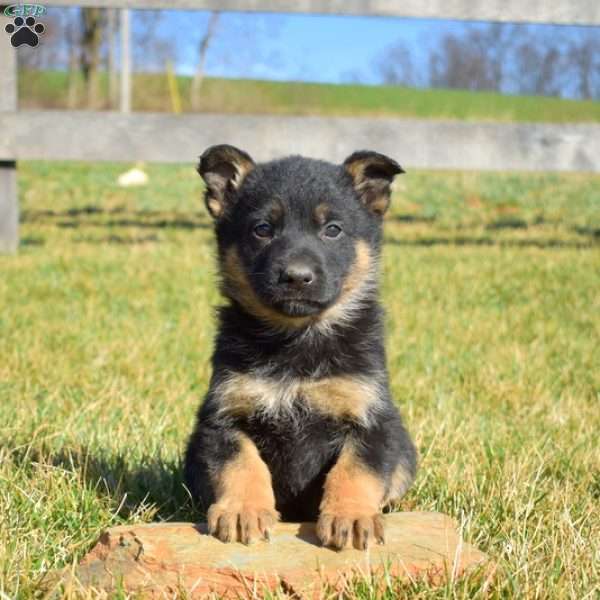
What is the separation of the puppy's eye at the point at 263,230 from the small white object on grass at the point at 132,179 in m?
11.0

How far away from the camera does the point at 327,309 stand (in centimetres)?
307

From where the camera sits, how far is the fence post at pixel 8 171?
720cm

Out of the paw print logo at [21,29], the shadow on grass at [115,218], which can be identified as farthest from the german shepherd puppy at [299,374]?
the shadow on grass at [115,218]

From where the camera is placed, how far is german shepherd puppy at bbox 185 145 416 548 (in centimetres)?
264

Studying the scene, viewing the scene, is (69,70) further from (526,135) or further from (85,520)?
(85,520)

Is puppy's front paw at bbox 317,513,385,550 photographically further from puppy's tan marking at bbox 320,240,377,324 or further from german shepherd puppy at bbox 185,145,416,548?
puppy's tan marking at bbox 320,240,377,324

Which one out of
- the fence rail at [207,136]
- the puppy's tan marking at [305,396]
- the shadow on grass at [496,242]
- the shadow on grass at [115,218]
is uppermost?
the fence rail at [207,136]

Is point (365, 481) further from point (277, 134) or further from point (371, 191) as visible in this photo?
point (277, 134)

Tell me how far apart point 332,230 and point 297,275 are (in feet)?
1.11

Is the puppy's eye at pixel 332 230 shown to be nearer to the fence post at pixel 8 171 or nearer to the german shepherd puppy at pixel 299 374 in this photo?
the german shepherd puppy at pixel 299 374

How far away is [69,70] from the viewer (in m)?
20.4

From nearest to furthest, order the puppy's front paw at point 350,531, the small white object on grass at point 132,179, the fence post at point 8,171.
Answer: the puppy's front paw at point 350,531 → the fence post at point 8,171 → the small white object on grass at point 132,179

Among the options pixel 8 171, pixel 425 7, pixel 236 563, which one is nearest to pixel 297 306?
pixel 236 563

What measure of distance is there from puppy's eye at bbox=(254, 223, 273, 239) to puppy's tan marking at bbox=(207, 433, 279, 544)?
685 mm
